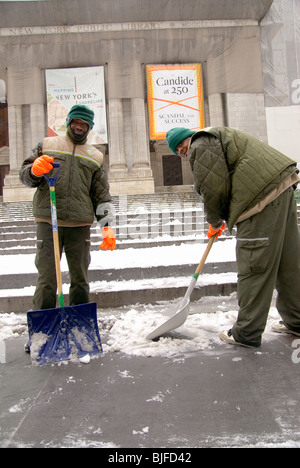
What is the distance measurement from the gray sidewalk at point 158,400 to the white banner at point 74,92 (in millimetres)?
17869

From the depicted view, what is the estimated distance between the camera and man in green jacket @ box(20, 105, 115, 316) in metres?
2.74

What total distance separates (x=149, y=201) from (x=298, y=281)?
11041mm

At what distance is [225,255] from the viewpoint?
5.21 meters

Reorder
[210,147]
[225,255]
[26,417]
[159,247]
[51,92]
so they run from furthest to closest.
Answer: [51,92], [159,247], [225,255], [210,147], [26,417]

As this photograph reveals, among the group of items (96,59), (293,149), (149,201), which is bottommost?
(149,201)

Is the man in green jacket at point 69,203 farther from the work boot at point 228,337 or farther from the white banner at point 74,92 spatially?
the white banner at point 74,92

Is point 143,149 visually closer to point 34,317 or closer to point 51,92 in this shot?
point 51,92

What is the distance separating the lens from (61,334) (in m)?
2.47

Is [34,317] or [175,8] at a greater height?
[175,8]

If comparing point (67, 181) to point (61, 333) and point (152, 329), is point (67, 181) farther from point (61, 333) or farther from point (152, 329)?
point (152, 329)

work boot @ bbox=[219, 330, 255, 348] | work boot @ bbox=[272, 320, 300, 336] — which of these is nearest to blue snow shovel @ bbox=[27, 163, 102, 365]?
work boot @ bbox=[219, 330, 255, 348]

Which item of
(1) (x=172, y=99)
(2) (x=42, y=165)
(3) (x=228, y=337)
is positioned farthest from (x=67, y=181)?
(1) (x=172, y=99)

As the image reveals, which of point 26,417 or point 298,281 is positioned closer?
point 26,417

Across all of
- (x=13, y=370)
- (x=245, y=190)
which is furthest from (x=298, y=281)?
(x=13, y=370)
